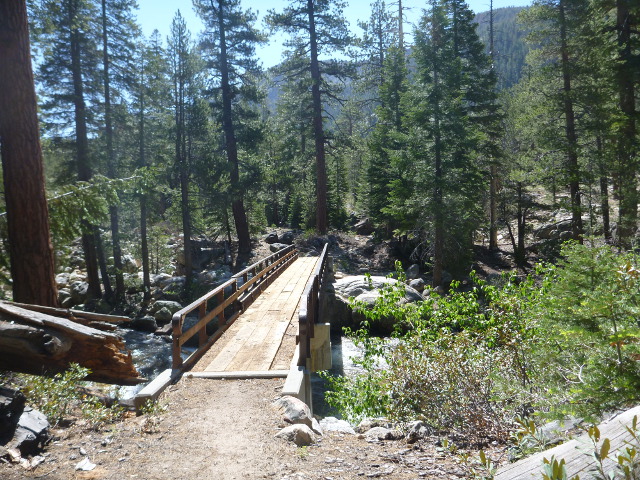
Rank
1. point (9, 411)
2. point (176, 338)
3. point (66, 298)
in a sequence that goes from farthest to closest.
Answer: point (66, 298), point (176, 338), point (9, 411)

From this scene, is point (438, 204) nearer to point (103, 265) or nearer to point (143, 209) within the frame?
point (143, 209)

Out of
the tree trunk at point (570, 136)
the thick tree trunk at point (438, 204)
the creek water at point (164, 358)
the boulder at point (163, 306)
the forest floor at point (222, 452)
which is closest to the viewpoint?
the forest floor at point (222, 452)

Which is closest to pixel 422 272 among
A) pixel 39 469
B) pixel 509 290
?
pixel 509 290

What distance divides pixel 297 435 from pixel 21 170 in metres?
5.84

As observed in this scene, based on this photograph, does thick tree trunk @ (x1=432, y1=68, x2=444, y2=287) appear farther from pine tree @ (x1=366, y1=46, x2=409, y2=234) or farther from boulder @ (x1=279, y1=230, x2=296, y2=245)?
boulder @ (x1=279, y1=230, x2=296, y2=245)

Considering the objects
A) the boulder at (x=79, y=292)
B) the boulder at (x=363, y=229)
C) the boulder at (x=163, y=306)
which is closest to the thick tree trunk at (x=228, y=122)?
the boulder at (x=163, y=306)

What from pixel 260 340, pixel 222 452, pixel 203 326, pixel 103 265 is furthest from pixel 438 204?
pixel 222 452

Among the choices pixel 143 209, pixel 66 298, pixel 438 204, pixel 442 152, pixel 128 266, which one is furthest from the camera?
pixel 128 266

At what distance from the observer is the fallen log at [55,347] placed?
15.9 ft

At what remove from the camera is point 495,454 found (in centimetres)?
411

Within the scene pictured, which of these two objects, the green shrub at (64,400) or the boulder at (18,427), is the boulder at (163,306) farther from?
the boulder at (18,427)

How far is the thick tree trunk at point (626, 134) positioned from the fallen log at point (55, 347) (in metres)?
16.3

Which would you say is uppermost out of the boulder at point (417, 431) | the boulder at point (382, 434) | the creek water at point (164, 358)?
the boulder at point (417, 431)

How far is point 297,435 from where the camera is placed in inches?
182
